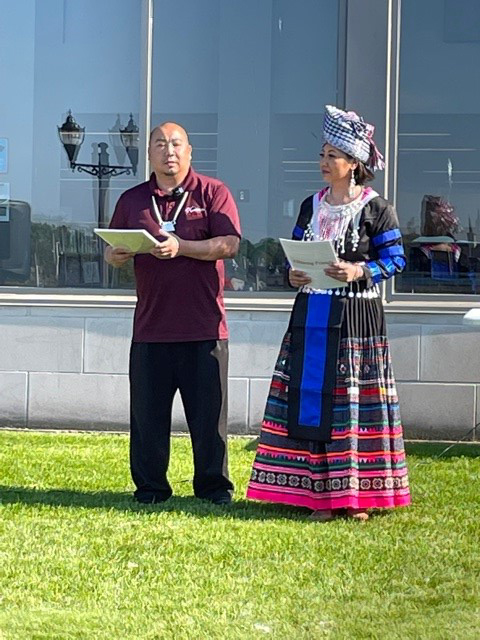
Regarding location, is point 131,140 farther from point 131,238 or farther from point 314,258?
point 314,258

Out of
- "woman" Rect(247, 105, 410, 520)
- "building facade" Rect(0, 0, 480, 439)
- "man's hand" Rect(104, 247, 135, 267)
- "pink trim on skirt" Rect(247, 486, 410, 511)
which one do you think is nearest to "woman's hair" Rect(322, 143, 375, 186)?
"woman" Rect(247, 105, 410, 520)

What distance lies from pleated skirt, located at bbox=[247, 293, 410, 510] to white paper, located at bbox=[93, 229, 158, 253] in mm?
935

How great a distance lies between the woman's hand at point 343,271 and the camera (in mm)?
6230

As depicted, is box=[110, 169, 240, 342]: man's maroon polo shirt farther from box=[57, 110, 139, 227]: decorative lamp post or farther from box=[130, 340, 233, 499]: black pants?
box=[57, 110, 139, 227]: decorative lamp post

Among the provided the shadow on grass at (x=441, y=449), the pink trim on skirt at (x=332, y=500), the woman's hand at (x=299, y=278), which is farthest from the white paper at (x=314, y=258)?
the shadow on grass at (x=441, y=449)

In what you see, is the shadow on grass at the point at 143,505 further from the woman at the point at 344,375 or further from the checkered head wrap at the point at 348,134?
the checkered head wrap at the point at 348,134

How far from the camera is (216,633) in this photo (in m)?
4.49

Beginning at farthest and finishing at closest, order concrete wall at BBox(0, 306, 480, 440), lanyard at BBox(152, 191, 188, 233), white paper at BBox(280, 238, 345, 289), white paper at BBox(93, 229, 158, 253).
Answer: concrete wall at BBox(0, 306, 480, 440) → lanyard at BBox(152, 191, 188, 233) → white paper at BBox(93, 229, 158, 253) → white paper at BBox(280, 238, 345, 289)

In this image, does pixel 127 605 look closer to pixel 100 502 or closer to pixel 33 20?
pixel 100 502

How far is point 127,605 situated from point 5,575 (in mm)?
645

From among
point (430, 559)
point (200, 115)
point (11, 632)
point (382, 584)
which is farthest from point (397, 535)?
point (200, 115)

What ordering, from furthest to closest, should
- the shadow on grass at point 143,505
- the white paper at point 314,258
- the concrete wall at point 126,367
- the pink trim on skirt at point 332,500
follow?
1. the concrete wall at point 126,367
2. the shadow on grass at point 143,505
3. the pink trim on skirt at point 332,500
4. the white paper at point 314,258

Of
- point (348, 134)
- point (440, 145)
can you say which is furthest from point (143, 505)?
point (440, 145)

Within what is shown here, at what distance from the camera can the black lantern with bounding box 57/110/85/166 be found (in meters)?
9.70
